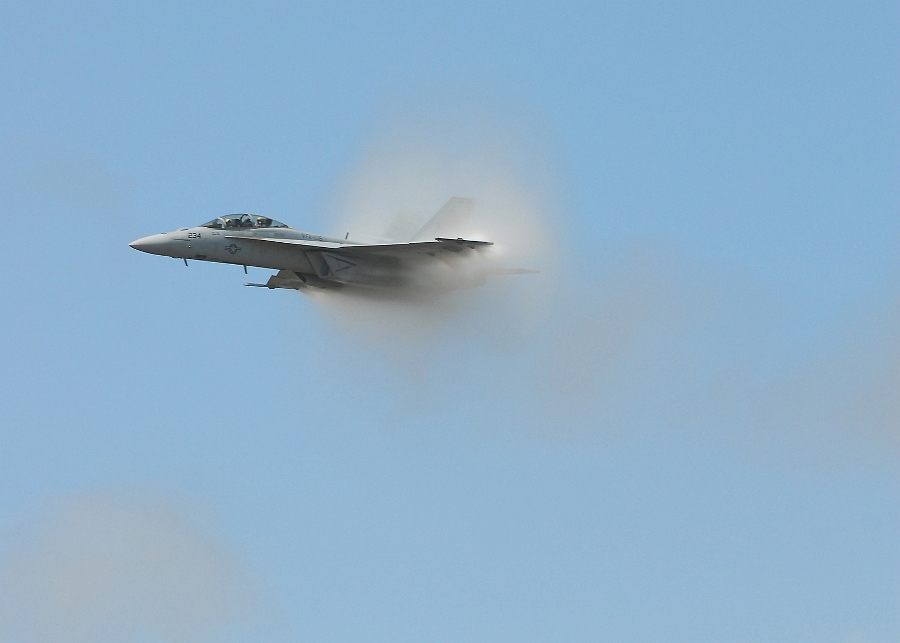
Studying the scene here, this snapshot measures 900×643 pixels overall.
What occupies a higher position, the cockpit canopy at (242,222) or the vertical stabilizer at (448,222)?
the vertical stabilizer at (448,222)

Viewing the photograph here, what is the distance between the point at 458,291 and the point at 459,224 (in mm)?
2511

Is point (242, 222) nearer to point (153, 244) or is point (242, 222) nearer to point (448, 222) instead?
point (153, 244)

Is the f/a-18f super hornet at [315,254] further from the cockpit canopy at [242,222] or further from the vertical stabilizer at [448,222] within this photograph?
the vertical stabilizer at [448,222]

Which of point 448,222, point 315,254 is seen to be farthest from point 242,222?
point 448,222

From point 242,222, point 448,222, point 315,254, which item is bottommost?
point 315,254

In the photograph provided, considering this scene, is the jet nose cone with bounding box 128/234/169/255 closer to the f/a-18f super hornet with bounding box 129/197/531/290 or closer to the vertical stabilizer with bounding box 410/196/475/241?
the f/a-18f super hornet with bounding box 129/197/531/290

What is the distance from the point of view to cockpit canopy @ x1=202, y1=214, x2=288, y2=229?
2502 inches

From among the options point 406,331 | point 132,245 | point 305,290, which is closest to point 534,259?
point 406,331

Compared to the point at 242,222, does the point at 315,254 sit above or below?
below

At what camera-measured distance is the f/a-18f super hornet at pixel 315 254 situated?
63250mm

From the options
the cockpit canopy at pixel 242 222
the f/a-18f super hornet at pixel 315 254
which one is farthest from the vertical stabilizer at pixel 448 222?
the cockpit canopy at pixel 242 222

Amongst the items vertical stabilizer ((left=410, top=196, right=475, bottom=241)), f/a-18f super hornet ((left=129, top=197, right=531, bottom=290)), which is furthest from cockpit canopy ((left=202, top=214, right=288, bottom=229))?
vertical stabilizer ((left=410, top=196, right=475, bottom=241))

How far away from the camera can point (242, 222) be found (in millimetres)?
63781

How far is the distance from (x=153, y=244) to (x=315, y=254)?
17.0 ft
